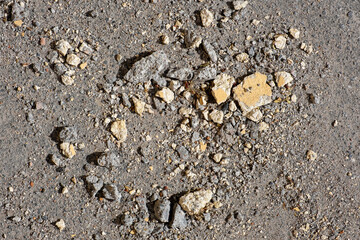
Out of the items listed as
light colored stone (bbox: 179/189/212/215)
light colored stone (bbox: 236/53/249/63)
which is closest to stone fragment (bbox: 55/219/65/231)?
light colored stone (bbox: 179/189/212/215)

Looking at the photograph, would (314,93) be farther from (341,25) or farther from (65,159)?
(65,159)

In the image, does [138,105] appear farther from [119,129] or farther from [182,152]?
[182,152]

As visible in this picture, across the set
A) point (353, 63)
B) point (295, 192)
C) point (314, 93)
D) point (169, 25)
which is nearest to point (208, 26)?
point (169, 25)

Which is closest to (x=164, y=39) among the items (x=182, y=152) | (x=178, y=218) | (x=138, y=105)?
(x=138, y=105)

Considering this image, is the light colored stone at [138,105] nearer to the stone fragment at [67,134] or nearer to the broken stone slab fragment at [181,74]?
the broken stone slab fragment at [181,74]

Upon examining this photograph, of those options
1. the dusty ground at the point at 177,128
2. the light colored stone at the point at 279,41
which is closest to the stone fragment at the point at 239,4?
the dusty ground at the point at 177,128
